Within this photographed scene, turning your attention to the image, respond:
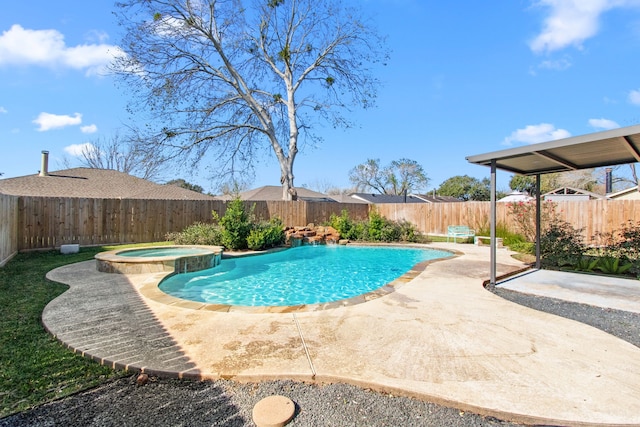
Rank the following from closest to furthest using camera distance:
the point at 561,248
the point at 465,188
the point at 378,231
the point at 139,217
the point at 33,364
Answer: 1. the point at 33,364
2. the point at 561,248
3. the point at 139,217
4. the point at 378,231
5. the point at 465,188

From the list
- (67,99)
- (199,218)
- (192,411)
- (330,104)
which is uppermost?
(330,104)

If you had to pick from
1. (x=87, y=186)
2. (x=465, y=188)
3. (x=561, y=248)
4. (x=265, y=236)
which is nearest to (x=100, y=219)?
(x=87, y=186)

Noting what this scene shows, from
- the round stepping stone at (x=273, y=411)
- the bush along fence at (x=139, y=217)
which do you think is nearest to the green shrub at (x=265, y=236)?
the bush along fence at (x=139, y=217)

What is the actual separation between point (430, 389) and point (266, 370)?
48.2 inches

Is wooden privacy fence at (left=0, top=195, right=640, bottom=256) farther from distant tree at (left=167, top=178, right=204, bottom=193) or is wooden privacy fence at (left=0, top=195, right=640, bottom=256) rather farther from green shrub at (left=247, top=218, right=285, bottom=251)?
distant tree at (left=167, top=178, right=204, bottom=193)

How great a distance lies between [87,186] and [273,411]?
636 inches

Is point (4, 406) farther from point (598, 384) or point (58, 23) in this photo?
point (58, 23)

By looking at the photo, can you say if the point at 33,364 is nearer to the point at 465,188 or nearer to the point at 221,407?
the point at 221,407

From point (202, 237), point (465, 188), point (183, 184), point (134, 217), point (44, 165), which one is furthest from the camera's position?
point (465, 188)

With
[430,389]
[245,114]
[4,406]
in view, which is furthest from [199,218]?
[430,389]

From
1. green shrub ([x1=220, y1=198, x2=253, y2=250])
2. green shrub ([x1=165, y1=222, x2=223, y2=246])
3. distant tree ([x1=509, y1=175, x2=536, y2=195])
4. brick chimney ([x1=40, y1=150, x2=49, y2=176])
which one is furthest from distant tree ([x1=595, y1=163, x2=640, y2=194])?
brick chimney ([x1=40, y1=150, x2=49, y2=176])

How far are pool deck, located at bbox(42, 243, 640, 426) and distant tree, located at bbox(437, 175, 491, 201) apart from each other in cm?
3844

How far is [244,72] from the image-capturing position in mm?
17391

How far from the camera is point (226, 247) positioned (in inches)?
412
